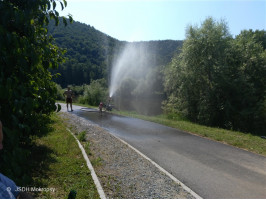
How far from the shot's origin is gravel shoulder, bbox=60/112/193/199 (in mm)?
4871

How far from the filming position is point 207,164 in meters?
7.07

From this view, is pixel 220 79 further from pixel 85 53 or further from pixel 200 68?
pixel 85 53

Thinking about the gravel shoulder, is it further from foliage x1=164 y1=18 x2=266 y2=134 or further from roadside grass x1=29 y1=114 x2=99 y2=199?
foliage x1=164 y1=18 x2=266 y2=134

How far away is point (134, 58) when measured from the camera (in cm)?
Result: 4750

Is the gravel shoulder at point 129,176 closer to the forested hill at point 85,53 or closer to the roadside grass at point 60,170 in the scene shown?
the roadside grass at point 60,170

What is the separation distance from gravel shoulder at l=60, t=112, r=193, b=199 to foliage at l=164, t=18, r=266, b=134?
525 inches

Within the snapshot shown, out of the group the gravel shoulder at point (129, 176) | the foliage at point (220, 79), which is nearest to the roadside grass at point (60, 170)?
the gravel shoulder at point (129, 176)

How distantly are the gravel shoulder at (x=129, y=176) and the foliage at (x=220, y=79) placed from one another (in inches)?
525

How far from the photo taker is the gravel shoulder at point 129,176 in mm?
4871

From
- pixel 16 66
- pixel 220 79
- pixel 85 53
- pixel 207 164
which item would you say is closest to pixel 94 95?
pixel 220 79

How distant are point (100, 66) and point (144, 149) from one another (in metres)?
85.2

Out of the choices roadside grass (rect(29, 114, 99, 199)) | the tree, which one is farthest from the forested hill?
roadside grass (rect(29, 114, 99, 199))

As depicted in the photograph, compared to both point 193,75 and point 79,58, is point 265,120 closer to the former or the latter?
point 193,75

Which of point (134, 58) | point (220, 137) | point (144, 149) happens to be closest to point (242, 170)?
point (144, 149)
